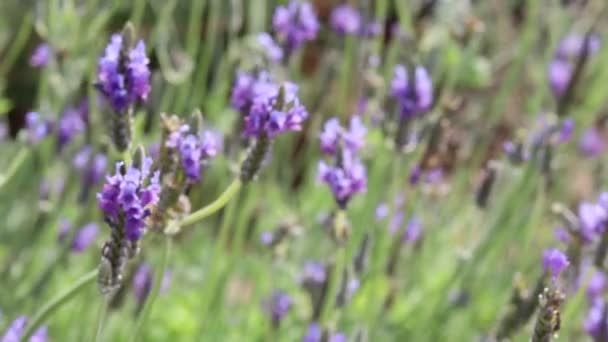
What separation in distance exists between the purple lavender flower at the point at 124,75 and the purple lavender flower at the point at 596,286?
4.37 ft

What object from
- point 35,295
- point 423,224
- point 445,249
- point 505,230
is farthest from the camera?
point 445,249

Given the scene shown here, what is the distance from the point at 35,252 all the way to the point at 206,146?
829 millimetres

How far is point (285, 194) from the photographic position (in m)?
2.86

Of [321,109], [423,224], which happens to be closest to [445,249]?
[423,224]

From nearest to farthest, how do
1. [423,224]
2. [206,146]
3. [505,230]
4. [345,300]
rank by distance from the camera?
1. [206,146]
2. [345,300]
3. [505,230]
4. [423,224]

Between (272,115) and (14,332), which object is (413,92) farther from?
(14,332)

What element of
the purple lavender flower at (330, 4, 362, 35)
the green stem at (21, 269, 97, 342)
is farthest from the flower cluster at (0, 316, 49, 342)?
the purple lavender flower at (330, 4, 362, 35)

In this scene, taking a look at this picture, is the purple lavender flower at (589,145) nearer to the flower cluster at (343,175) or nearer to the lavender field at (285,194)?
the lavender field at (285,194)

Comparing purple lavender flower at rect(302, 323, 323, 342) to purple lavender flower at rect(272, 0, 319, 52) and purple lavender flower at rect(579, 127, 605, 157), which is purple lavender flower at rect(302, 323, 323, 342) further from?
purple lavender flower at rect(579, 127, 605, 157)

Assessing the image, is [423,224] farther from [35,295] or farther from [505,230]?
[35,295]

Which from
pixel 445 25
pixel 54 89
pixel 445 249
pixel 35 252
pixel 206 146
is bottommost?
pixel 206 146

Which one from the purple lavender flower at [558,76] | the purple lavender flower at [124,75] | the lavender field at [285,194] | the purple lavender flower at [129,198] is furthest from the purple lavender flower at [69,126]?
the purple lavender flower at [558,76]

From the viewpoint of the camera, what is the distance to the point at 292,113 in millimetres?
1209

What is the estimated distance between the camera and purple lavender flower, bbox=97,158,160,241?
992 mm
